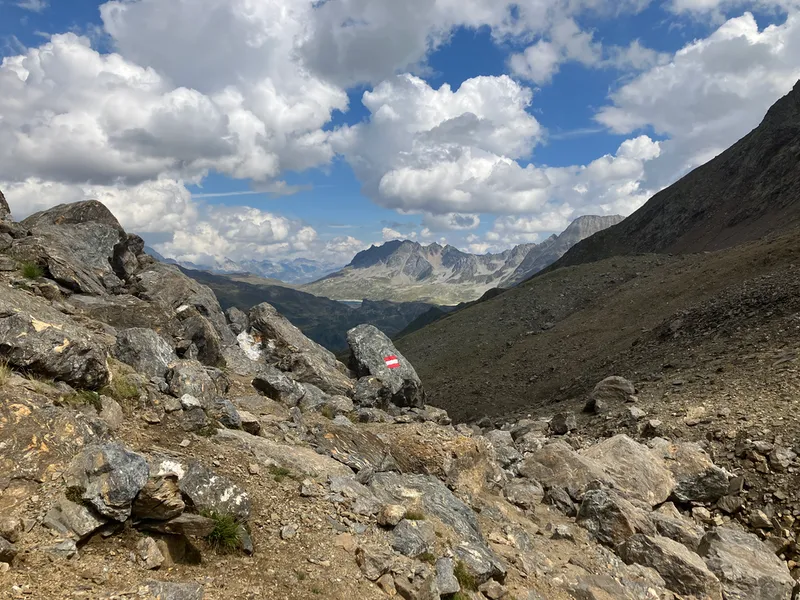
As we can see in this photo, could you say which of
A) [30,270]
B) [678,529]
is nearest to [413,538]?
[678,529]

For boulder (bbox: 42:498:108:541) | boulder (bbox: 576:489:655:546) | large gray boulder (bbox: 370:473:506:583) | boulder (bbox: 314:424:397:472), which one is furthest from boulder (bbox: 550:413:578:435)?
boulder (bbox: 42:498:108:541)

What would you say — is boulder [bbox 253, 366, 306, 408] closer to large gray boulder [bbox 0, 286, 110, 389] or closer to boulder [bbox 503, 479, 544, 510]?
large gray boulder [bbox 0, 286, 110, 389]

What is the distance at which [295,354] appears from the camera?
965 inches

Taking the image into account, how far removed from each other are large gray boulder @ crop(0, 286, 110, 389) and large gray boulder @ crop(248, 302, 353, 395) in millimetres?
11939

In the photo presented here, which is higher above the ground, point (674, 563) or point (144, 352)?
point (144, 352)

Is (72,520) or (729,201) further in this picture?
(729,201)

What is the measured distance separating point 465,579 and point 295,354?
58.9 feet

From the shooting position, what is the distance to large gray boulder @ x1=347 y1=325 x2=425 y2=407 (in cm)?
2528

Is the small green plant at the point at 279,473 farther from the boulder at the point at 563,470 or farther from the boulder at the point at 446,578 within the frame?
the boulder at the point at 563,470

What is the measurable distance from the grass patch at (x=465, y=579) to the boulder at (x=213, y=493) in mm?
3946

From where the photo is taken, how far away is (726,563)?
1066cm

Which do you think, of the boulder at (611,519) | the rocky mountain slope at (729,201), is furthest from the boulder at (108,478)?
the rocky mountain slope at (729,201)

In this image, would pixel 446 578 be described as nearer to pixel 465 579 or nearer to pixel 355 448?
pixel 465 579

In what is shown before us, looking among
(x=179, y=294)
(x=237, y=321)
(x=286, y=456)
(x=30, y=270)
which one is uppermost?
(x=30, y=270)
